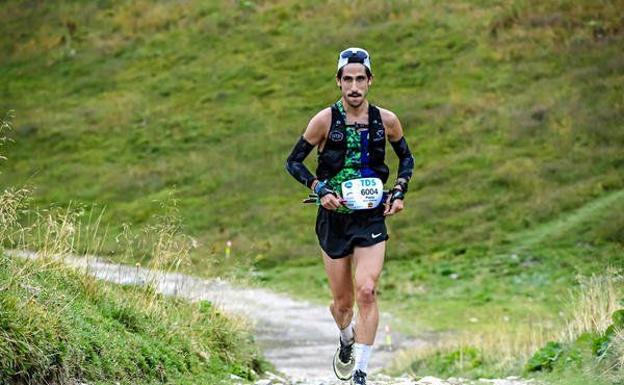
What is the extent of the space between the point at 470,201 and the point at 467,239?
281cm

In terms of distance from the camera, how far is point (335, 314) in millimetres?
10703

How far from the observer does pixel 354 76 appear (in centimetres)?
1005

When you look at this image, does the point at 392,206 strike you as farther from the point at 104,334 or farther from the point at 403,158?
the point at 104,334

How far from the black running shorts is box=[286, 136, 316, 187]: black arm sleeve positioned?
0.30 m

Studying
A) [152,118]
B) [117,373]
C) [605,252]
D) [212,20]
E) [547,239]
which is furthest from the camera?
[212,20]

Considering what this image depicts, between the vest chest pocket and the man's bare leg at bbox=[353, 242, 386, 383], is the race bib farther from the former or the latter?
the man's bare leg at bbox=[353, 242, 386, 383]

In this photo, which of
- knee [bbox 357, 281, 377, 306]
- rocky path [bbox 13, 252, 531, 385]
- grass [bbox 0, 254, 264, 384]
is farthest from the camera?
rocky path [bbox 13, 252, 531, 385]

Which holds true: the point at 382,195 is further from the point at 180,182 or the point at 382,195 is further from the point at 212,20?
the point at 212,20

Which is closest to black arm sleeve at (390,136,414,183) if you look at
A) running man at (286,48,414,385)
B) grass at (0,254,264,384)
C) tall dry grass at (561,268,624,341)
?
running man at (286,48,414,385)

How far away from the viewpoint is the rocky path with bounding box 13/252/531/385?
40.1ft

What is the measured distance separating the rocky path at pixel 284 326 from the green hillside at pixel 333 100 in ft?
5.15

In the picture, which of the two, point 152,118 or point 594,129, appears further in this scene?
point 152,118

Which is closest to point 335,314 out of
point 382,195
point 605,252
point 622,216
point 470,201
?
point 382,195

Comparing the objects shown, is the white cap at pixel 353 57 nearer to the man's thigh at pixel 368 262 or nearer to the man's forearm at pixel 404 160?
the man's forearm at pixel 404 160
